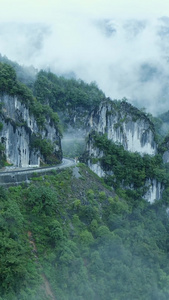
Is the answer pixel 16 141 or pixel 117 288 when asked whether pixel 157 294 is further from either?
pixel 16 141

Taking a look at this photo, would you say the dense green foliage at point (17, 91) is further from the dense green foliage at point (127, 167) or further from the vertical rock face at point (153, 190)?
the vertical rock face at point (153, 190)

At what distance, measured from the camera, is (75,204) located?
27.4 metres

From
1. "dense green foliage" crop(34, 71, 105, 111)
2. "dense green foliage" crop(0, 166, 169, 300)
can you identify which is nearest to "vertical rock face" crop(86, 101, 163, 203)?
"dense green foliage" crop(34, 71, 105, 111)

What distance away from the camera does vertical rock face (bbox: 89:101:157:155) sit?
40.9m

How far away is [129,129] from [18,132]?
15.8 meters

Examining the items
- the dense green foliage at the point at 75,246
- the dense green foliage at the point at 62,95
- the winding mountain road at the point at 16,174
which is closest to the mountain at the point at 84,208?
the dense green foliage at the point at 75,246

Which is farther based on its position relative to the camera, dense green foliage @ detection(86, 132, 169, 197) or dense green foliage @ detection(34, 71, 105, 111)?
dense green foliage @ detection(34, 71, 105, 111)

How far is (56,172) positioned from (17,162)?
386cm

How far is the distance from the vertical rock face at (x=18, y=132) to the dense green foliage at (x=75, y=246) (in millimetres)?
3485

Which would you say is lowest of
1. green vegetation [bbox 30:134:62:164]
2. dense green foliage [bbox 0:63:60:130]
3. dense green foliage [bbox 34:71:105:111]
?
green vegetation [bbox 30:134:62:164]

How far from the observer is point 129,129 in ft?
135

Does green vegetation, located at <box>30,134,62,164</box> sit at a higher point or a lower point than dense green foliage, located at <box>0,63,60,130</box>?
lower

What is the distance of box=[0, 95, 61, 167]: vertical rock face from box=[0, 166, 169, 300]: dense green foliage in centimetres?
349

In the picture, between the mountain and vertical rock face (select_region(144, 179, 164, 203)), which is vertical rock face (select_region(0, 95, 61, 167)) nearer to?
the mountain
